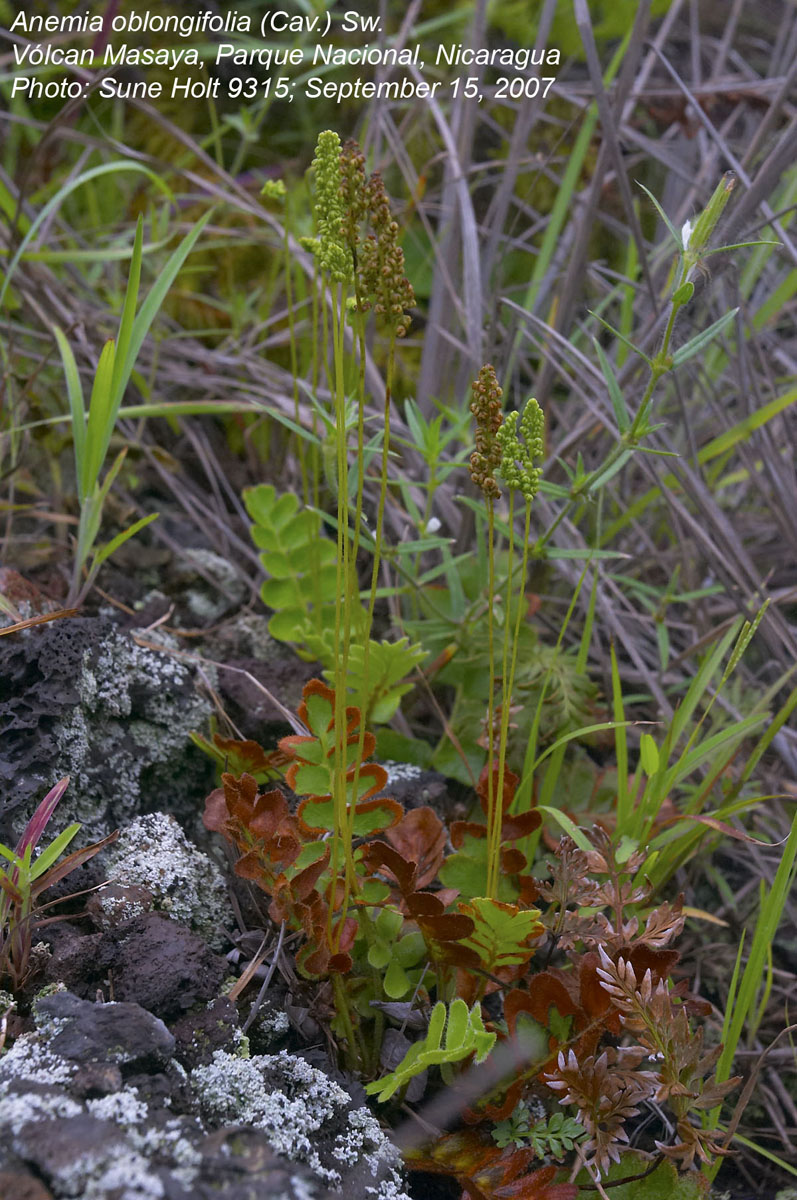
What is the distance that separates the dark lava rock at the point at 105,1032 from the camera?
3.48 ft

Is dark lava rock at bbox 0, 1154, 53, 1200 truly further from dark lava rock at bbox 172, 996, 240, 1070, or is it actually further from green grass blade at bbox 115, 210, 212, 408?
green grass blade at bbox 115, 210, 212, 408

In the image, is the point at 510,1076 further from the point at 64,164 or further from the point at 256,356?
the point at 64,164

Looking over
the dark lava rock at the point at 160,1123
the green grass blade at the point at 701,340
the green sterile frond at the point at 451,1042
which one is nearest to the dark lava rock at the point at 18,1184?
the dark lava rock at the point at 160,1123

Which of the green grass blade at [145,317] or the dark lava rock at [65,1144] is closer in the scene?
the dark lava rock at [65,1144]

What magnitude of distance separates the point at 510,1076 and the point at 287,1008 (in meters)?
0.32

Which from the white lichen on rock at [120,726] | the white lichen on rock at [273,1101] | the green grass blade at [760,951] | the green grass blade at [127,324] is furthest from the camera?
the green grass blade at [127,324]

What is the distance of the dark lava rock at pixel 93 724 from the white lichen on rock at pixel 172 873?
0.06 metres

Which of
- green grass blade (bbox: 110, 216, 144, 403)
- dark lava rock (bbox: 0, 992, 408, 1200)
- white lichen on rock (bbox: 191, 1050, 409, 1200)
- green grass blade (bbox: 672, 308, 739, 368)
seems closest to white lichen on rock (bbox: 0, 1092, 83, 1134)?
dark lava rock (bbox: 0, 992, 408, 1200)

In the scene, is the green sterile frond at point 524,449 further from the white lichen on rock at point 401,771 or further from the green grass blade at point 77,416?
the green grass blade at point 77,416

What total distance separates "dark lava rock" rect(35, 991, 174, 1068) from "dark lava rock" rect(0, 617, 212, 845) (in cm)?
31

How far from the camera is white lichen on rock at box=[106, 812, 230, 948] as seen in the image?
1.37m

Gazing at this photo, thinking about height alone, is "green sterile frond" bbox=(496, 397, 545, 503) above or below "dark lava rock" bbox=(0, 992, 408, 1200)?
above

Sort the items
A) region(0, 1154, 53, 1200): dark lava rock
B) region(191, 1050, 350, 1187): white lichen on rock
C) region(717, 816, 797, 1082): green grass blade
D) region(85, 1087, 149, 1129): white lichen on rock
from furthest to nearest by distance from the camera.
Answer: region(717, 816, 797, 1082): green grass blade < region(191, 1050, 350, 1187): white lichen on rock < region(85, 1087, 149, 1129): white lichen on rock < region(0, 1154, 53, 1200): dark lava rock

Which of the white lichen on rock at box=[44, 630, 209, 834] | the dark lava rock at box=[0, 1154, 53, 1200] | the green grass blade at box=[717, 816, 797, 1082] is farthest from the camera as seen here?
the white lichen on rock at box=[44, 630, 209, 834]
